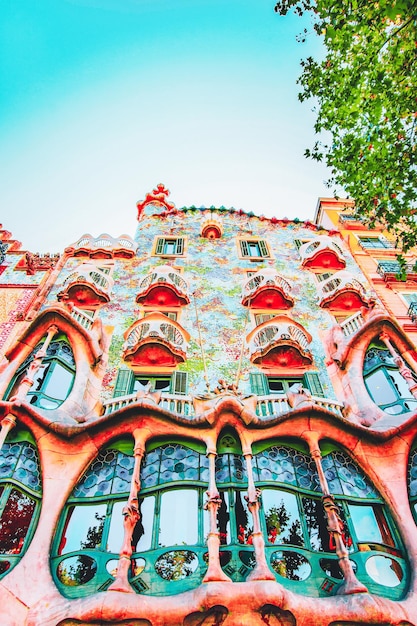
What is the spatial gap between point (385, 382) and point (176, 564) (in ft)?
24.7

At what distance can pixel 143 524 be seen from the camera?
31.2 ft

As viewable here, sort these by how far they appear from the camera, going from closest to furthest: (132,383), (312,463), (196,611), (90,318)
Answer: (196,611) < (312,463) < (132,383) < (90,318)

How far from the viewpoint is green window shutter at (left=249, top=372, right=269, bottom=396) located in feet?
44.3

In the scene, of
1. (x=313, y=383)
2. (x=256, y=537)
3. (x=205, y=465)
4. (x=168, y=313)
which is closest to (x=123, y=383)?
(x=168, y=313)

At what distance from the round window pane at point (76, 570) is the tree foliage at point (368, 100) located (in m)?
10.3

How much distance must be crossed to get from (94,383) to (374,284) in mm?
12231

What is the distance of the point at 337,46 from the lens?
1168 cm

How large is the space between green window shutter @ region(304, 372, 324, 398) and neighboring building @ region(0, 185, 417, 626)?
7 cm

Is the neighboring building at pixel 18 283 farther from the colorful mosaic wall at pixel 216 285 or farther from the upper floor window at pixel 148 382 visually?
the upper floor window at pixel 148 382

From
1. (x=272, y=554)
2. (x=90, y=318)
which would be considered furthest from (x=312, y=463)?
(x=90, y=318)

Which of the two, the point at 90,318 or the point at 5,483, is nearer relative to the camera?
the point at 5,483

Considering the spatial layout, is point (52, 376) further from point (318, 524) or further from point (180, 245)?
point (180, 245)

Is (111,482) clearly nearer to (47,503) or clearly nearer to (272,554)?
(47,503)

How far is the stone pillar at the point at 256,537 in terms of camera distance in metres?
8.19
